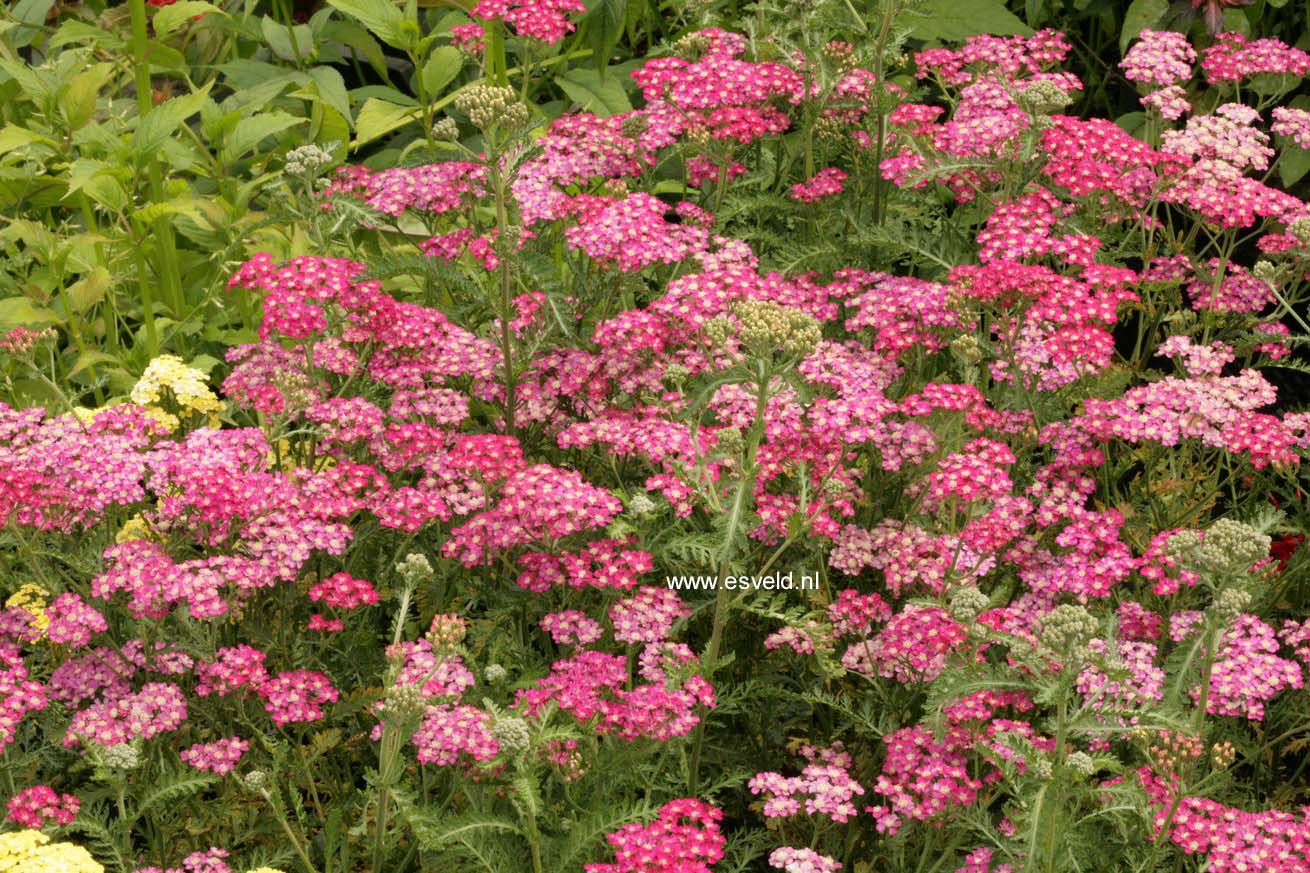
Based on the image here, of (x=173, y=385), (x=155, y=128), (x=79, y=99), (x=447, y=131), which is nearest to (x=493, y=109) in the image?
(x=447, y=131)

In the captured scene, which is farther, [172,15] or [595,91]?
[595,91]

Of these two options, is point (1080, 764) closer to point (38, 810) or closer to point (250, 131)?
point (38, 810)

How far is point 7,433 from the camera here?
158 inches

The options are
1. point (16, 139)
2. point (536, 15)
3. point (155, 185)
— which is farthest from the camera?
point (16, 139)

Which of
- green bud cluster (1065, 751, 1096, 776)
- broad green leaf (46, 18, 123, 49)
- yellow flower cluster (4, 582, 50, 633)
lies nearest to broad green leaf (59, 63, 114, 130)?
broad green leaf (46, 18, 123, 49)

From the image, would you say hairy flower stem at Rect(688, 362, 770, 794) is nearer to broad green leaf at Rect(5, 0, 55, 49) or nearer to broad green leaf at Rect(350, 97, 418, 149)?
broad green leaf at Rect(350, 97, 418, 149)

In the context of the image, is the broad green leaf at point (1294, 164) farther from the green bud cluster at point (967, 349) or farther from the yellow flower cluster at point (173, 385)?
the yellow flower cluster at point (173, 385)

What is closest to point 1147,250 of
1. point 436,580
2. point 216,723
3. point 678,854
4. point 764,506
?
point 764,506

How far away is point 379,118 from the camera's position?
20.9 ft

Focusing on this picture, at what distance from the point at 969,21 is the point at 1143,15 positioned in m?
0.69

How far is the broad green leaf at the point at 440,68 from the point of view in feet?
20.2

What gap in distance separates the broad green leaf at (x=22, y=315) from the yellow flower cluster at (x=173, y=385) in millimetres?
1054

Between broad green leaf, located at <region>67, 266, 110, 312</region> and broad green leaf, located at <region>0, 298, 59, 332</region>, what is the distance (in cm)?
11

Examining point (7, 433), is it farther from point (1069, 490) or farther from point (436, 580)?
point (1069, 490)
